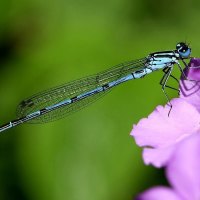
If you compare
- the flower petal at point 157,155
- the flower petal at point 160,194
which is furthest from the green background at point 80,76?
the flower petal at point 160,194

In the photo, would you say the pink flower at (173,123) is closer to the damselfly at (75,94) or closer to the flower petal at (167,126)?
the flower petal at (167,126)

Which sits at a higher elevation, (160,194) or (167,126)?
(167,126)

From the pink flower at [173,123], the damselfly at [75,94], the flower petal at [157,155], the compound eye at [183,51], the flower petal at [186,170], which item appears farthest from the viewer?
the damselfly at [75,94]

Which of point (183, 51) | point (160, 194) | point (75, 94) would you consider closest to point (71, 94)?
point (75, 94)

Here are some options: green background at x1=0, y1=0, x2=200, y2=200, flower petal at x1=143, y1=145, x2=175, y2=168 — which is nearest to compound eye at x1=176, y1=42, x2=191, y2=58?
green background at x1=0, y1=0, x2=200, y2=200

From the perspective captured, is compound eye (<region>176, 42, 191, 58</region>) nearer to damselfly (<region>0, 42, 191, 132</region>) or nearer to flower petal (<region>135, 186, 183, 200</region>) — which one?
damselfly (<region>0, 42, 191, 132</region>)

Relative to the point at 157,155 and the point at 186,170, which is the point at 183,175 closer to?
the point at 186,170
